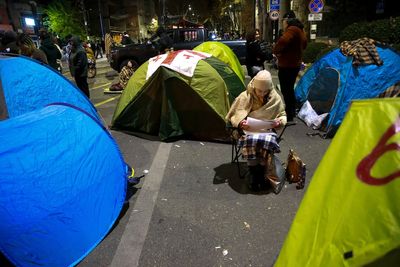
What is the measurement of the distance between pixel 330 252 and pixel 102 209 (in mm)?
2151

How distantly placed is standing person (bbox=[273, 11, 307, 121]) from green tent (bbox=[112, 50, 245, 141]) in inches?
42.9

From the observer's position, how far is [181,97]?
18.2 feet

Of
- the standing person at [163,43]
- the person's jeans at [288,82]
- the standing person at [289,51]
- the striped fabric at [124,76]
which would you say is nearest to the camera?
the standing person at [289,51]

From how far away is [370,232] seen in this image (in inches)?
55.7

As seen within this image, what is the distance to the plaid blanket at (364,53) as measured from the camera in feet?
18.0

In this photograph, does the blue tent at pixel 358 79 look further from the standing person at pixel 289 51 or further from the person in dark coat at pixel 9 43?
the person in dark coat at pixel 9 43

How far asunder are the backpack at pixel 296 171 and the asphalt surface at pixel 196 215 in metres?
0.10

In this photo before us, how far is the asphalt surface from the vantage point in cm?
286

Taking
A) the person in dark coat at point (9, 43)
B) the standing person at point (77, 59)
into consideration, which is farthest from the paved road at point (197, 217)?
the standing person at point (77, 59)

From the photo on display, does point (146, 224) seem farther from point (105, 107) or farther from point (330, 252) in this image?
point (105, 107)

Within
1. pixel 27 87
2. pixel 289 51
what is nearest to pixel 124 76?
pixel 289 51

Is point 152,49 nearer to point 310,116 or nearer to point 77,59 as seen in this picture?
point 77,59

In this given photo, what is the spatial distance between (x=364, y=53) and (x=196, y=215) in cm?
425

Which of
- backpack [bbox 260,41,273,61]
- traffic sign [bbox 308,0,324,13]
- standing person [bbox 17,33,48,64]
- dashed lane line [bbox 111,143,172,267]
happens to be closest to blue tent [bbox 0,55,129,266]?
dashed lane line [bbox 111,143,172,267]
